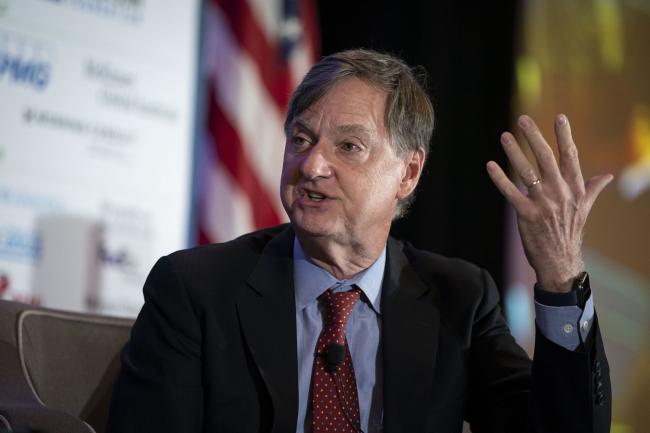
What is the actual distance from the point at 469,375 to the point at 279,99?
2.46 meters

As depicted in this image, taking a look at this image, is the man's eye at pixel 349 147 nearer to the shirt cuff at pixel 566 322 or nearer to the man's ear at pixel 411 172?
the man's ear at pixel 411 172

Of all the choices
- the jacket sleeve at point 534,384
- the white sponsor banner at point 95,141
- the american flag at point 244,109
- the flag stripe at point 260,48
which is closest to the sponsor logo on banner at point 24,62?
the white sponsor banner at point 95,141

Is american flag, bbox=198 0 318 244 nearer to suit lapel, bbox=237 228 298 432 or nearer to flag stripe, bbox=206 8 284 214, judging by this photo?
flag stripe, bbox=206 8 284 214

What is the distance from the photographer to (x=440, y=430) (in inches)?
79.9

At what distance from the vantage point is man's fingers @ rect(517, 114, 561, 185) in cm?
180

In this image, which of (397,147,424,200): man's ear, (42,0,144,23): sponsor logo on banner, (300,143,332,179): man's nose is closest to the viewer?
Answer: (300,143,332,179): man's nose

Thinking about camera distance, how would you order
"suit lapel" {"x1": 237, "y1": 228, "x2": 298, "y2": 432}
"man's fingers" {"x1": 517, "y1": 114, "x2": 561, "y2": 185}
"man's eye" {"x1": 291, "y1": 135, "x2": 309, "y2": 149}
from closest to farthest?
"man's fingers" {"x1": 517, "y1": 114, "x2": 561, "y2": 185}, "suit lapel" {"x1": 237, "y1": 228, "x2": 298, "y2": 432}, "man's eye" {"x1": 291, "y1": 135, "x2": 309, "y2": 149}

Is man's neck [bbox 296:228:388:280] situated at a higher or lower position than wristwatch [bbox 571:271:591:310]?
higher

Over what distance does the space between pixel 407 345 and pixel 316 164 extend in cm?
46

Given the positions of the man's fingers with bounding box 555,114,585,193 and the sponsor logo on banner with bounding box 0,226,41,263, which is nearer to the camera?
the man's fingers with bounding box 555,114,585,193

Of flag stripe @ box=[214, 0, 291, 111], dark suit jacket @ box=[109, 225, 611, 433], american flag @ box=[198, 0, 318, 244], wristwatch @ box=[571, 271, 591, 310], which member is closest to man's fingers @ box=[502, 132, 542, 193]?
wristwatch @ box=[571, 271, 591, 310]

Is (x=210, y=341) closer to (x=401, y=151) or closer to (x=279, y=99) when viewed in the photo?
(x=401, y=151)

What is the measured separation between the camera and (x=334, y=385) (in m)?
1.99

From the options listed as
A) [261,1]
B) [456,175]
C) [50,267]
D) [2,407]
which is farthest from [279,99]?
[2,407]
